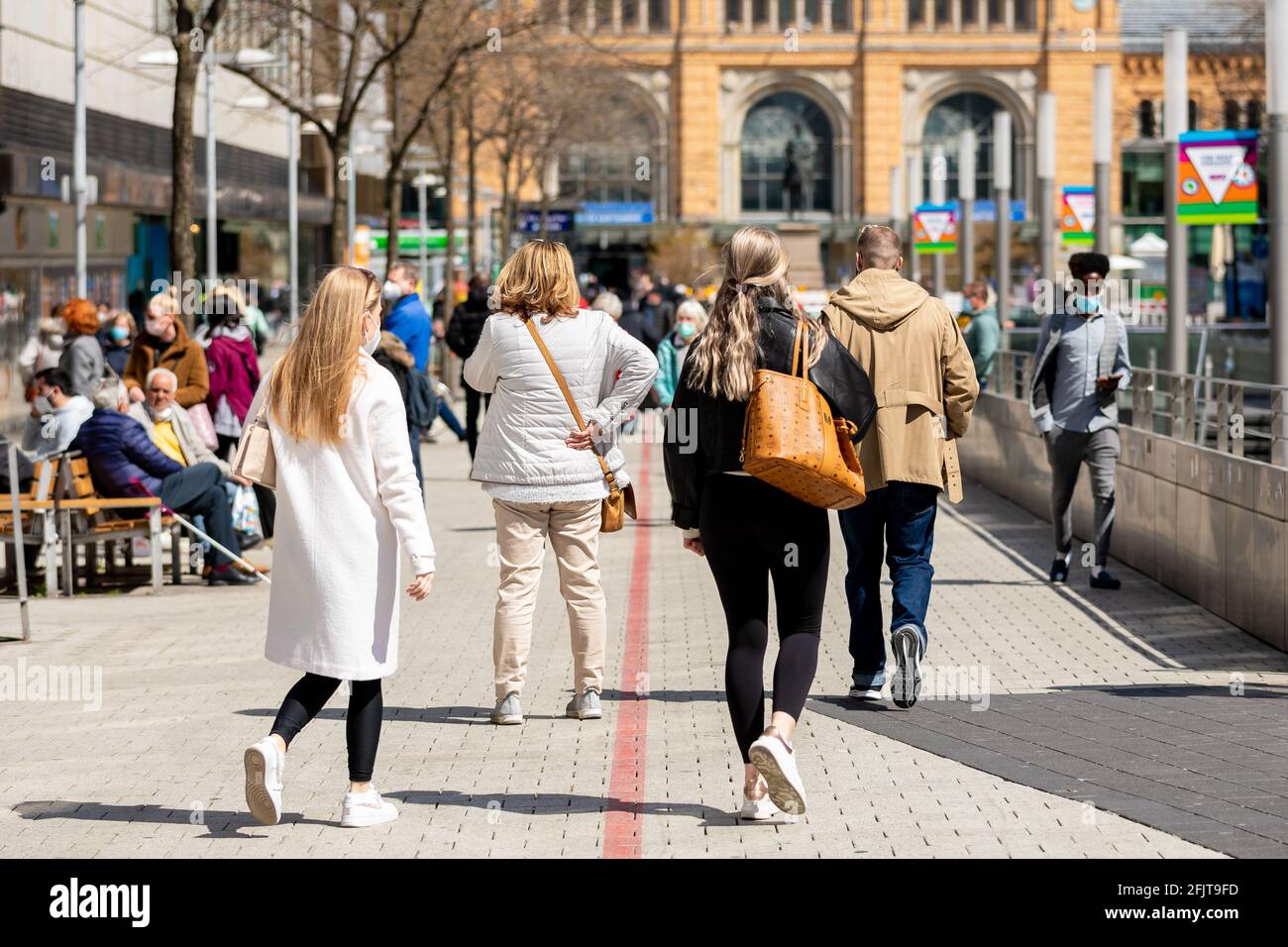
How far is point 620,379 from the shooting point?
339 inches

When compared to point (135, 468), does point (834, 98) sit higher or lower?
higher

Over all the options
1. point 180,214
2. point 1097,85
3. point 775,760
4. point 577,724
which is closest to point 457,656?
point 577,724

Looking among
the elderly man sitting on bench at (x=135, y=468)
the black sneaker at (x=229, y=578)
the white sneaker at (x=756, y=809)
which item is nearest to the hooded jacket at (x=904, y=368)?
the white sneaker at (x=756, y=809)

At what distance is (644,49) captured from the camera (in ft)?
348

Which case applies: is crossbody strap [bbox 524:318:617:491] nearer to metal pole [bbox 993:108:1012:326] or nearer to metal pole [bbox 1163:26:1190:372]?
metal pole [bbox 1163:26:1190:372]

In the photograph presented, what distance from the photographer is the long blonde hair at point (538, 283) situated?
333 inches

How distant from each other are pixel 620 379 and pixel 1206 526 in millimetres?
4478

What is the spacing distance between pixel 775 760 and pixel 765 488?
2.81 feet

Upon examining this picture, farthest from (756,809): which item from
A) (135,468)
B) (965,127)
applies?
(965,127)

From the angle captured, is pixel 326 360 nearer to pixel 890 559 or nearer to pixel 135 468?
pixel 890 559

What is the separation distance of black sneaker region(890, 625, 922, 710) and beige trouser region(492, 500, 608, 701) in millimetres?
1155

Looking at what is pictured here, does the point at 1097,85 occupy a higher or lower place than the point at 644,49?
lower

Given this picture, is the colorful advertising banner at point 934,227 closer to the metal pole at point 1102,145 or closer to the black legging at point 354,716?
the metal pole at point 1102,145
